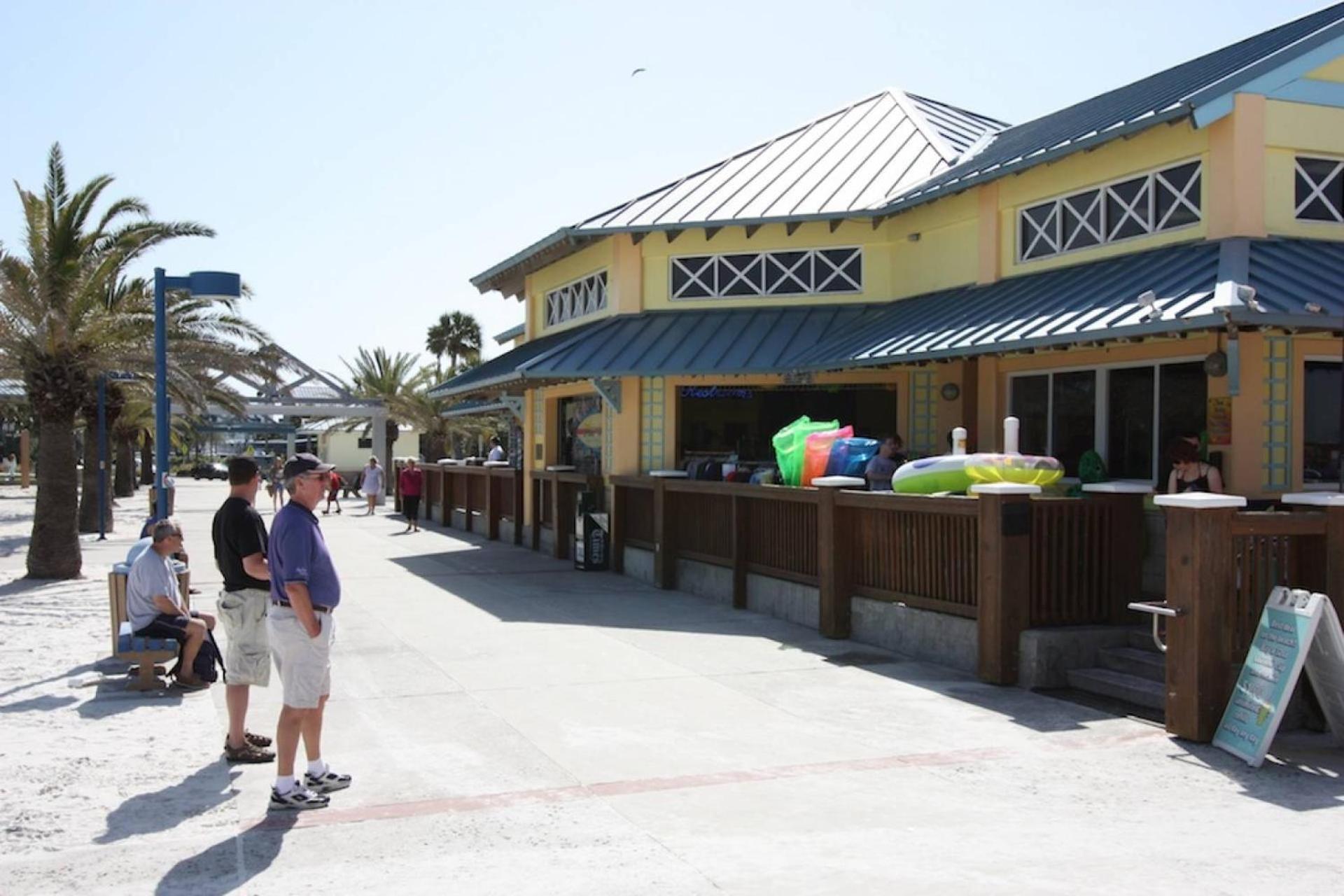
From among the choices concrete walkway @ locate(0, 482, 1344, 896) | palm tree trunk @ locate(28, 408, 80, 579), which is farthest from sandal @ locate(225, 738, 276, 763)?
palm tree trunk @ locate(28, 408, 80, 579)

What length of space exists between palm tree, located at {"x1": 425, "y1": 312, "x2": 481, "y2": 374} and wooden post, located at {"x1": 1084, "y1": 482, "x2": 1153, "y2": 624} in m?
56.4

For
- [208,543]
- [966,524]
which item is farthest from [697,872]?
[208,543]

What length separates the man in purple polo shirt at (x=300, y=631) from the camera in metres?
6.07

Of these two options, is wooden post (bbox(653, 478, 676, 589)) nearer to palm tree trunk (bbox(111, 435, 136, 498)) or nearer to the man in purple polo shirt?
the man in purple polo shirt

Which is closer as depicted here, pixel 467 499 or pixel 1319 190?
pixel 1319 190

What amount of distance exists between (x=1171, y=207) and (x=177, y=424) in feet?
Answer: 136

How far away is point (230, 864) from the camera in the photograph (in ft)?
17.5

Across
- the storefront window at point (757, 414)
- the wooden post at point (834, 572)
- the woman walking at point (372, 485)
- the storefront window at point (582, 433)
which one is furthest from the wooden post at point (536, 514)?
the woman walking at point (372, 485)

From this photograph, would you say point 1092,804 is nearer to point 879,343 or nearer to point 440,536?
point 879,343

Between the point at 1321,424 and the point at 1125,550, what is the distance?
8.37ft

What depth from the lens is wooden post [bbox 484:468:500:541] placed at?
913 inches

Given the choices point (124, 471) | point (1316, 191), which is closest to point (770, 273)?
point (1316, 191)

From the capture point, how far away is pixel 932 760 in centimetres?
712

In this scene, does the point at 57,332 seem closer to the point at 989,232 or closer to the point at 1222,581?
the point at 989,232
